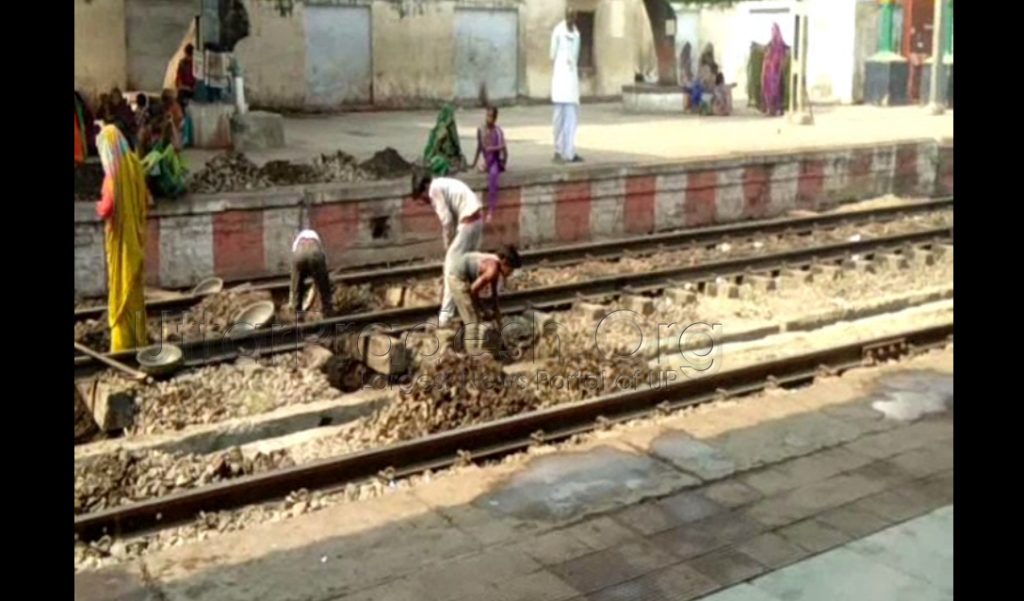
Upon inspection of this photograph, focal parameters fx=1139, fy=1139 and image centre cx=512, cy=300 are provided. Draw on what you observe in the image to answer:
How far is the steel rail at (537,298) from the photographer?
9359 mm

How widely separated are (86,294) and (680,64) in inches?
1012

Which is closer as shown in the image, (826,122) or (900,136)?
(900,136)

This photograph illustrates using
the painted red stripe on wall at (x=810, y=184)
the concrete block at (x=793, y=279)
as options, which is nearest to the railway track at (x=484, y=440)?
the concrete block at (x=793, y=279)

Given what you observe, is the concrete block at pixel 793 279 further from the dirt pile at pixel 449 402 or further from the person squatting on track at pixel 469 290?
the dirt pile at pixel 449 402

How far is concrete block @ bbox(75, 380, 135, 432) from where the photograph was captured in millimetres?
7891

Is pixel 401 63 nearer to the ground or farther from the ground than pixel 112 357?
farther from the ground

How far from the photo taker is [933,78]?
2884 cm

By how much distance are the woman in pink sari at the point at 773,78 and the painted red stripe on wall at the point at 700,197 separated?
1135 centimetres

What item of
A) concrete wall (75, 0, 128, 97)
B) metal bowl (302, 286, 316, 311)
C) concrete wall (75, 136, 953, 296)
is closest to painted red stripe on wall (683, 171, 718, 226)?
concrete wall (75, 136, 953, 296)

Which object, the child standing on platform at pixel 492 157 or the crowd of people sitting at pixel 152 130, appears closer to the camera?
the crowd of people sitting at pixel 152 130
